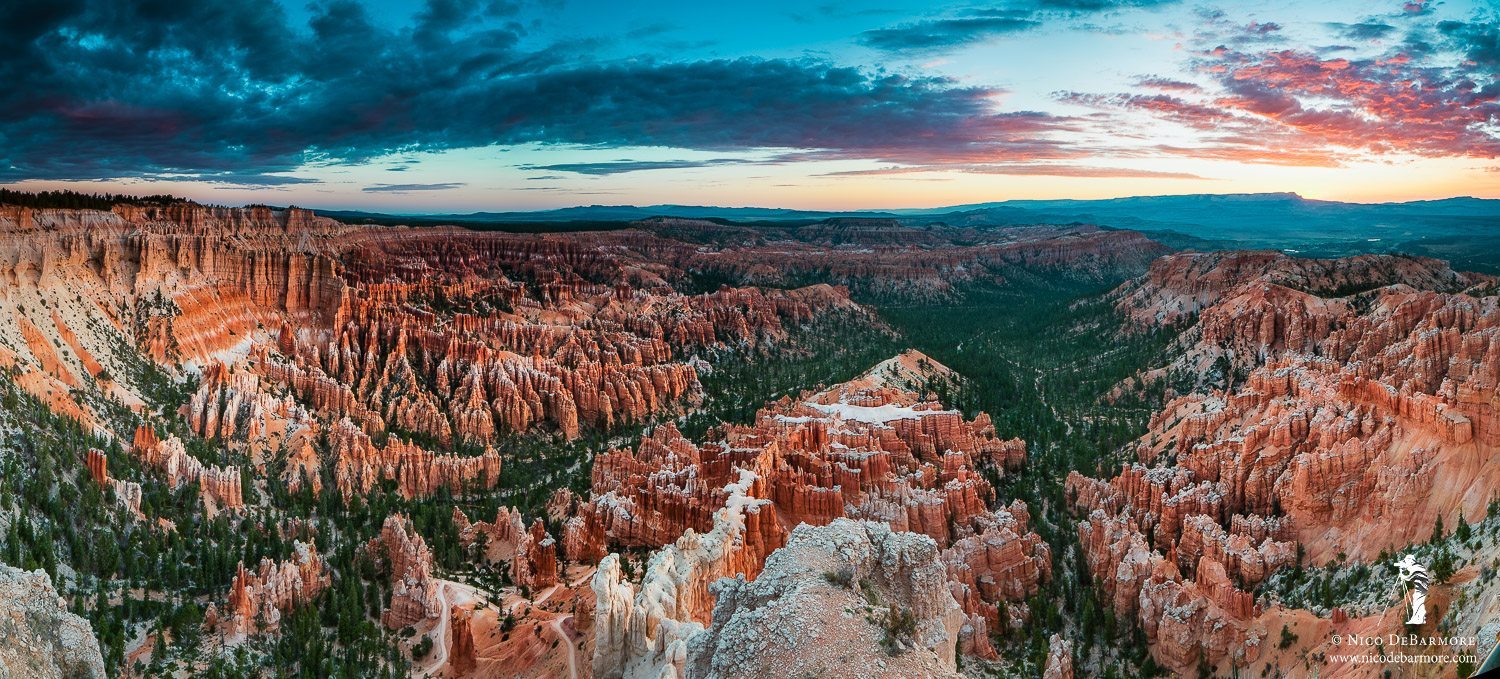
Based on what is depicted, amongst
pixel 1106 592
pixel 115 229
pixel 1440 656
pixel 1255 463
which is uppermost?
pixel 115 229

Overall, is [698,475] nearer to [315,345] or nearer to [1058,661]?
[1058,661]

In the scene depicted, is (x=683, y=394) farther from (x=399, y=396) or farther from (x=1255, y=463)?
(x=1255, y=463)

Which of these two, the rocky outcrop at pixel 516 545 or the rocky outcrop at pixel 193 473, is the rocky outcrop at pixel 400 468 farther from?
the rocky outcrop at pixel 516 545

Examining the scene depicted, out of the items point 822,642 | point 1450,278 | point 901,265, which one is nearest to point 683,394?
point 822,642

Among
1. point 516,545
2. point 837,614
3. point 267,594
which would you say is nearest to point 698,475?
point 516,545

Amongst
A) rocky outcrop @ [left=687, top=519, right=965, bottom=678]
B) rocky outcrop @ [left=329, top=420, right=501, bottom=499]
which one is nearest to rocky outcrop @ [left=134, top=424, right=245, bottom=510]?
rocky outcrop @ [left=329, top=420, right=501, bottom=499]

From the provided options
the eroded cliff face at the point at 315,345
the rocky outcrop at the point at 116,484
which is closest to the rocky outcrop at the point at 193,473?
the eroded cliff face at the point at 315,345
